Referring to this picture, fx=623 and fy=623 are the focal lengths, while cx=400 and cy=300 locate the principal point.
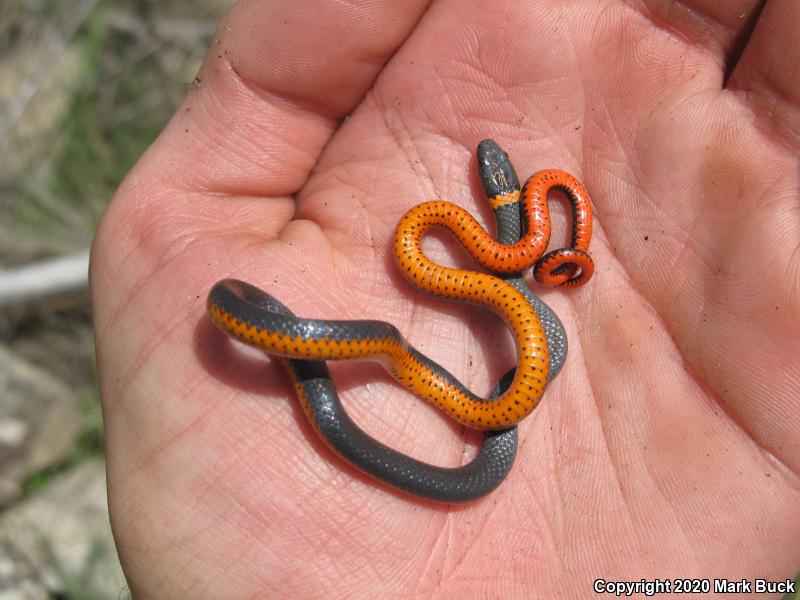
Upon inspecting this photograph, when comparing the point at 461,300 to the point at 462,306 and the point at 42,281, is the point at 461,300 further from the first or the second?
the point at 42,281

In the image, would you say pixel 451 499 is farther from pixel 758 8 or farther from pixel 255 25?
pixel 758 8

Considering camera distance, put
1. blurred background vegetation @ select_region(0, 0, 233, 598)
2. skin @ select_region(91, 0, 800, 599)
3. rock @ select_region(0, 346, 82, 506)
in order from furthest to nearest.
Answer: blurred background vegetation @ select_region(0, 0, 233, 598)
rock @ select_region(0, 346, 82, 506)
skin @ select_region(91, 0, 800, 599)

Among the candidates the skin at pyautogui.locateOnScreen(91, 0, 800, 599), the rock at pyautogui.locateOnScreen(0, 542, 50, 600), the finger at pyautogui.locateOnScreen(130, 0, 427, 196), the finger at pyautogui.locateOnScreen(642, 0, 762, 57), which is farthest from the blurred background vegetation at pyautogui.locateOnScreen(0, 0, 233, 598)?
the finger at pyautogui.locateOnScreen(642, 0, 762, 57)

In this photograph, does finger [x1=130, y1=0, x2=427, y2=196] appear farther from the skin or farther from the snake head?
the snake head

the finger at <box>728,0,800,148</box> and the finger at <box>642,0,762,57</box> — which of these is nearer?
the finger at <box>728,0,800,148</box>

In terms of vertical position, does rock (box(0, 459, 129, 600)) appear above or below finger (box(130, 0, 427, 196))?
below

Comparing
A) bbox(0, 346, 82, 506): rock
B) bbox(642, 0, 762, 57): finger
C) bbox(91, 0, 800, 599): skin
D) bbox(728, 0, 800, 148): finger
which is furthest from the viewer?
bbox(0, 346, 82, 506): rock

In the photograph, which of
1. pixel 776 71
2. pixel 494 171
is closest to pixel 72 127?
pixel 494 171
